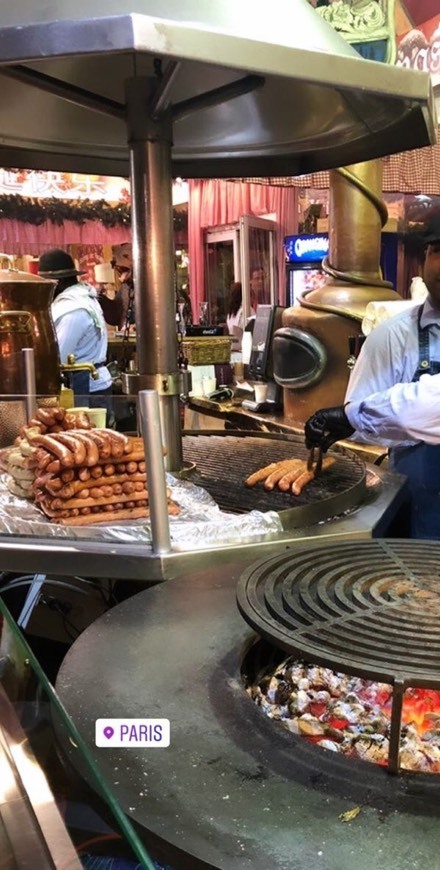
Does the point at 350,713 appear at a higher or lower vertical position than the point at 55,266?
lower

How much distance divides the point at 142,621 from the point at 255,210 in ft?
32.9

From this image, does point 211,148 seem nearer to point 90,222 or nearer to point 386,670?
point 386,670

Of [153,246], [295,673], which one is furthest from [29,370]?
[295,673]

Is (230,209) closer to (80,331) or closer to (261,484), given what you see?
(80,331)

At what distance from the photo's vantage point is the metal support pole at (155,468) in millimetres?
1746

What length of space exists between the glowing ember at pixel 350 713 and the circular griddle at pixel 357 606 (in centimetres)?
13

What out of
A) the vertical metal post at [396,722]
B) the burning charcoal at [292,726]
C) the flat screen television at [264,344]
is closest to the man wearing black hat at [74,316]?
the flat screen television at [264,344]

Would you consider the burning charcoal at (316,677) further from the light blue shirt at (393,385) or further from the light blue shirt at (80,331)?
the light blue shirt at (80,331)

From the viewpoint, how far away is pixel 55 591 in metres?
3.18

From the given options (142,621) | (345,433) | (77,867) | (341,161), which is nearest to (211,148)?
(341,161)

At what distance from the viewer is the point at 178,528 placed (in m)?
2.00

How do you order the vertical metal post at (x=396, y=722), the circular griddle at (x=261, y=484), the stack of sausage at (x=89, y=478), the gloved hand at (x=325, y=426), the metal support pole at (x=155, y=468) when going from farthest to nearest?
the gloved hand at (x=325, y=426)
the circular griddle at (x=261, y=484)
the stack of sausage at (x=89, y=478)
the metal support pole at (x=155, y=468)
the vertical metal post at (x=396, y=722)

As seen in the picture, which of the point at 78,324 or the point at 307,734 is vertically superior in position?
the point at 78,324

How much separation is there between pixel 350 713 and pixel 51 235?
11.0 m
